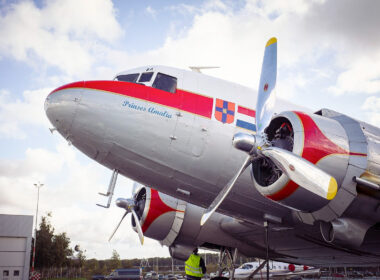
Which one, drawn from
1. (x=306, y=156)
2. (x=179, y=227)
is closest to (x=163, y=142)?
(x=306, y=156)

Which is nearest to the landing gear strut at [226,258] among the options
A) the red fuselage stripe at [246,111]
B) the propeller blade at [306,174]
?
the red fuselage stripe at [246,111]

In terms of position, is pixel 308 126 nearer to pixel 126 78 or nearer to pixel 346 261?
pixel 126 78

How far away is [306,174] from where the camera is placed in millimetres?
5582

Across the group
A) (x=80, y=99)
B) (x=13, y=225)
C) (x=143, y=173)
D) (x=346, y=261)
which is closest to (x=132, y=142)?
(x=143, y=173)

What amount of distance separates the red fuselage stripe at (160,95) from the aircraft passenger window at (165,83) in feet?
0.51

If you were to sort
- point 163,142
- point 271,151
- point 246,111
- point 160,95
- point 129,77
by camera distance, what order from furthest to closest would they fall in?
point 129,77 < point 246,111 < point 160,95 < point 163,142 < point 271,151

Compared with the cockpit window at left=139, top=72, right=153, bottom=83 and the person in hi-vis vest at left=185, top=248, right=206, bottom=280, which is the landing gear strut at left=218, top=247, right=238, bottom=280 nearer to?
the person in hi-vis vest at left=185, top=248, right=206, bottom=280

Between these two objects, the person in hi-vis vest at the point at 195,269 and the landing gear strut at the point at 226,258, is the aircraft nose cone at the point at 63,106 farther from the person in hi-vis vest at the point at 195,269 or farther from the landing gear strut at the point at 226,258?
the landing gear strut at the point at 226,258

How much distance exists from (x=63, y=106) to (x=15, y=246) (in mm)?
36660

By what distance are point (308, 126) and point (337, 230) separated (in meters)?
1.96

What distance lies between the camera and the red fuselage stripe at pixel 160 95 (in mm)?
7617

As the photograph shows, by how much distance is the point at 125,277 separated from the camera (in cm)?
3216

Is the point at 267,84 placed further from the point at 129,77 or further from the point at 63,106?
the point at 63,106

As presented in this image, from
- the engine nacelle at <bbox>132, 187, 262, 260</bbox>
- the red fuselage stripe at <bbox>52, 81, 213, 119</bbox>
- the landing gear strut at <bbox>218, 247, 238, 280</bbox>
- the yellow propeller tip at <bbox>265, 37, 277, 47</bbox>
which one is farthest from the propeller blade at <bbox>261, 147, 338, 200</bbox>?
the landing gear strut at <bbox>218, 247, 238, 280</bbox>
